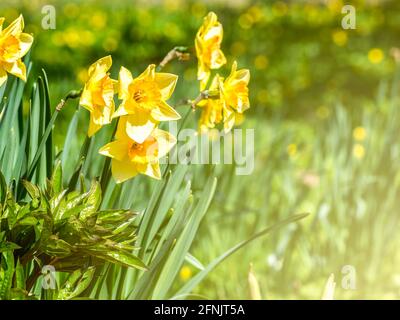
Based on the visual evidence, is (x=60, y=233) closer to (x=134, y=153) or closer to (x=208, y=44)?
(x=134, y=153)

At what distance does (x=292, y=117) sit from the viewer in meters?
3.74

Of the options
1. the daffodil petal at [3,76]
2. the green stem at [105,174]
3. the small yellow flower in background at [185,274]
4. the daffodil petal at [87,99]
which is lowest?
the small yellow flower in background at [185,274]

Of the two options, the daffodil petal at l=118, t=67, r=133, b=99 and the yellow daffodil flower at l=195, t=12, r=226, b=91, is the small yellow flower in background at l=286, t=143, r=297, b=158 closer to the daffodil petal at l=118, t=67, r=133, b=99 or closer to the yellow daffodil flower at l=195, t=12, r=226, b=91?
the yellow daffodil flower at l=195, t=12, r=226, b=91

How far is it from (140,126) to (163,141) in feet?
0.25

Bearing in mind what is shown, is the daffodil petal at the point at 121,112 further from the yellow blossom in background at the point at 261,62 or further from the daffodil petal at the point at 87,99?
the yellow blossom in background at the point at 261,62

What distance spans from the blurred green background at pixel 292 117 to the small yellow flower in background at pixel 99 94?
810 mm

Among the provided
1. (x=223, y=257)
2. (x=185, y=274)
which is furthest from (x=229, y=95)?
(x=185, y=274)

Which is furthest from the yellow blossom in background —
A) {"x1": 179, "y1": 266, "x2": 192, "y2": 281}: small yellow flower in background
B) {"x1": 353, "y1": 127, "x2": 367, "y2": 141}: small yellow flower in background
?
{"x1": 179, "y1": 266, "x2": 192, "y2": 281}: small yellow flower in background

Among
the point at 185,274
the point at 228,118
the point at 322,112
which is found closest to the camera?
the point at 228,118

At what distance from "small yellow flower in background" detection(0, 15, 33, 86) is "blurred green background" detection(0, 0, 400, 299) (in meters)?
0.86

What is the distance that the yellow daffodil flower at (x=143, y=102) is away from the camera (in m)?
1.46

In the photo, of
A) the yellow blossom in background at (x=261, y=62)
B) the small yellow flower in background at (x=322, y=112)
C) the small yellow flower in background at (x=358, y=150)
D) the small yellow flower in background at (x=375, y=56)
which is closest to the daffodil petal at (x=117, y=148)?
the small yellow flower in background at (x=358, y=150)

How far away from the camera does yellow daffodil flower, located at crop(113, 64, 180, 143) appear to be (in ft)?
4.78

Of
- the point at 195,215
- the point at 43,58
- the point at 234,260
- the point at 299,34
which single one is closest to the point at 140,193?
the point at 234,260
